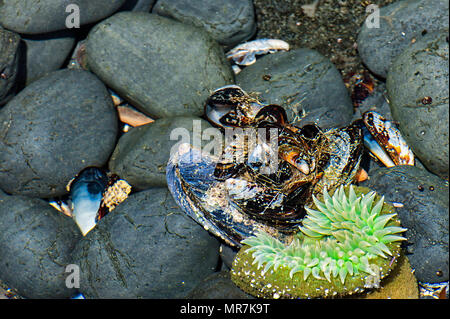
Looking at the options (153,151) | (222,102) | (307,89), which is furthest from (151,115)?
(307,89)

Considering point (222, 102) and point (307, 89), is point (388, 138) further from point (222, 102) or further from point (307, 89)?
point (222, 102)

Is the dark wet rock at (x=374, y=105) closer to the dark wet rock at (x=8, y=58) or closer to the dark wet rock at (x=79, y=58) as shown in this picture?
the dark wet rock at (x=79, y=58)

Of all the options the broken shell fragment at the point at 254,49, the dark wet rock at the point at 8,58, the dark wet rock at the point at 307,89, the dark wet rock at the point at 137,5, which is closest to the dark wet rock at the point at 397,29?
the dark wet rock at the point at 307,89

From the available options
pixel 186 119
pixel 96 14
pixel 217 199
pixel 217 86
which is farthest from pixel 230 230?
pixel 96 14

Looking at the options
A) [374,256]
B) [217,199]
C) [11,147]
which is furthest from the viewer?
[11,147]

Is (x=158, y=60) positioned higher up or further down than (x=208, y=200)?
higher up

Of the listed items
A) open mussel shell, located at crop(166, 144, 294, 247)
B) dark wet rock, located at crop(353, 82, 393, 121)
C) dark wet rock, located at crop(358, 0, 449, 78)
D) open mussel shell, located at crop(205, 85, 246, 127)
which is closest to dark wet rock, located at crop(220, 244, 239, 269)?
open mussel shell, located at crop(166, 144, 294, 247)

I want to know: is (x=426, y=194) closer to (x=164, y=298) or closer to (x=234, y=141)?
(x=234, y=141)
